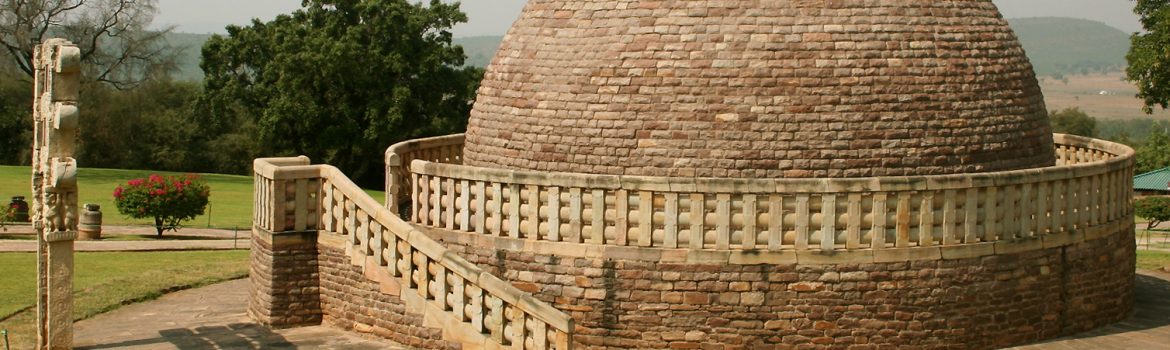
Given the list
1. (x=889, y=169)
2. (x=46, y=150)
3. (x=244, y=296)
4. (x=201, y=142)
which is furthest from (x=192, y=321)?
(x=201, y=142)

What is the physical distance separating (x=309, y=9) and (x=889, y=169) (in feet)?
117

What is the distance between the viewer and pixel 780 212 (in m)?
18.1

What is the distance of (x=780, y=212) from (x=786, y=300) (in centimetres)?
98

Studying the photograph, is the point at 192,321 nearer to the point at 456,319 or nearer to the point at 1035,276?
the point at 456,319

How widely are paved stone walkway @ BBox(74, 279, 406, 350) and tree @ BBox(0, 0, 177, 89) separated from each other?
3235cm

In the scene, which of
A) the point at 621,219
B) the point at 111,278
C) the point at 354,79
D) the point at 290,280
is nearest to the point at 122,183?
the point at 354,79

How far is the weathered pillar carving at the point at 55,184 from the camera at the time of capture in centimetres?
1798

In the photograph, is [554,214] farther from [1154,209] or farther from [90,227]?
[1154,209]

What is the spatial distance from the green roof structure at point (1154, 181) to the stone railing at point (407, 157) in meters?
35.8

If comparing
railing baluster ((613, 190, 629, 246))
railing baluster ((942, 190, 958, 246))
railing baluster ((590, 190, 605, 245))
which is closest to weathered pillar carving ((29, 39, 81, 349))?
railing baluster ((590, 190, 605, 245))

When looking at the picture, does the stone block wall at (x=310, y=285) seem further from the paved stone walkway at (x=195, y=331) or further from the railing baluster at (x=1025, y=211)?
the railing baluster at (x=1025, y=211)

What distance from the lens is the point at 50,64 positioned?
18047 mm

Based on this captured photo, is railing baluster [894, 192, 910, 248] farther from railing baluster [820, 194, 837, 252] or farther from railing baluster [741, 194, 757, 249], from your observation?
railing baluster [741, 194, 757, 249]

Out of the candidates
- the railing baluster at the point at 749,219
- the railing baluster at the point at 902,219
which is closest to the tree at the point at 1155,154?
the railing baluster at the point at 902,219
